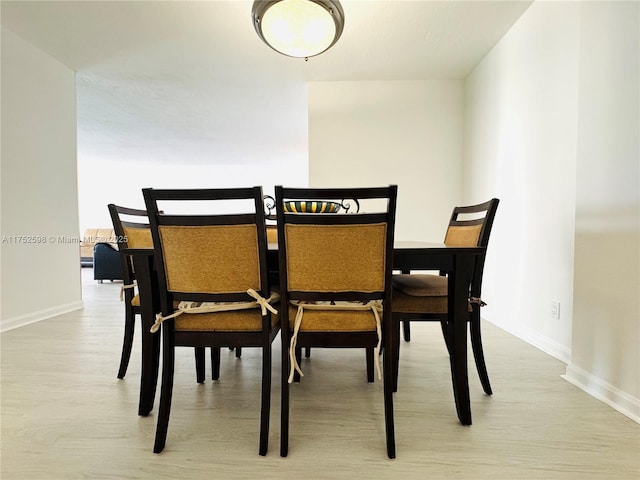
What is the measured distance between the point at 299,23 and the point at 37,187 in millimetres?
2807

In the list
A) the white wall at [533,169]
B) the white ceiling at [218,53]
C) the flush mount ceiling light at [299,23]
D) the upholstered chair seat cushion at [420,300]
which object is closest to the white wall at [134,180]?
the white ceiling at [218,53]

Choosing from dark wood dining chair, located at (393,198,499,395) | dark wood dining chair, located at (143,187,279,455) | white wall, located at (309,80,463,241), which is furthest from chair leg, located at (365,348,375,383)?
white wall, located at (309,80,463,241)

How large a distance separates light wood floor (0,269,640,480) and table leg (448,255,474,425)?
10 cm

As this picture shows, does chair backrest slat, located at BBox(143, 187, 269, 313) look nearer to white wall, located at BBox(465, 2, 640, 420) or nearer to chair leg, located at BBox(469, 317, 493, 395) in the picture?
chair leg, located at BBox(469, 317, 493, 395)

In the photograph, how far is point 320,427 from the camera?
1.39 meters

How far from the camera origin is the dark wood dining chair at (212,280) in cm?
120

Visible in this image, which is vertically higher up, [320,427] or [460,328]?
[460,328]

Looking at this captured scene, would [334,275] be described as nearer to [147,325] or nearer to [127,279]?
[147,325]

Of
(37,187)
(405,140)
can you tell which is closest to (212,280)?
(37,187)

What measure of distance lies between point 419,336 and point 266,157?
5.87m

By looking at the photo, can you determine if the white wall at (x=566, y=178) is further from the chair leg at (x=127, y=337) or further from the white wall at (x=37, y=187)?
the white wall at (x=37, y=187)

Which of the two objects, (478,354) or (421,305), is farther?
(478,354)

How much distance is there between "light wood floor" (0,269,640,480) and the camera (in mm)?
1151

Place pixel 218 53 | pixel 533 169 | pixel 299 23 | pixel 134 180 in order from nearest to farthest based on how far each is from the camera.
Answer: pixel 299 23 < pixel 533 169 < pixel 218 53 < pixel 134 180
